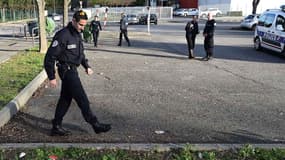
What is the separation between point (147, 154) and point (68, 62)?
1.62 metres

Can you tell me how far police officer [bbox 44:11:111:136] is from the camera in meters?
4.82

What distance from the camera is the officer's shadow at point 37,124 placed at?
553 cm

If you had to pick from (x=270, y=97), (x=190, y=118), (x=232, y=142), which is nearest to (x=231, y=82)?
(x=270, y=97)

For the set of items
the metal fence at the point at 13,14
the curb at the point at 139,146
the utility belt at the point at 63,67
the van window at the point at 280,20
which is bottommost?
the curb at the point at 139,146

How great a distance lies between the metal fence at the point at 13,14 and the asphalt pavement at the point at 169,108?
43.7 meters

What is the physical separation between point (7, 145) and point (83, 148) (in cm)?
101

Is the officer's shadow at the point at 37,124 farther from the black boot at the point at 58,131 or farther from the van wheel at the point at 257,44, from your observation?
the van wheel at the point at 257,44

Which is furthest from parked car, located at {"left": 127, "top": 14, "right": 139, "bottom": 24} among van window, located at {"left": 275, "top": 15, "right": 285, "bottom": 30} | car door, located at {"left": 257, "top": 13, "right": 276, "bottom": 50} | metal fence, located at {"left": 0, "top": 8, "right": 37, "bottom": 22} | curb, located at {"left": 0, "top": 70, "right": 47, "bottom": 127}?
curb, located at {"left": 0, "top": 70, "right": 47, "bottom": 127}

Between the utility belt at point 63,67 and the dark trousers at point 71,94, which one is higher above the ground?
the utility belt at point 63,67

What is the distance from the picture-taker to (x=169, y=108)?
6910 millimetres

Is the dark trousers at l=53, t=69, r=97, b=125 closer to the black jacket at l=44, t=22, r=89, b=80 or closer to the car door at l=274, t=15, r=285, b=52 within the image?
the black jacket at l=44, t=22, r=89, b=80

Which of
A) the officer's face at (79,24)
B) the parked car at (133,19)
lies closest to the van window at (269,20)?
the officer's face at (79,24)

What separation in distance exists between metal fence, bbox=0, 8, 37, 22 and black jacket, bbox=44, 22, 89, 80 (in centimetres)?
4942

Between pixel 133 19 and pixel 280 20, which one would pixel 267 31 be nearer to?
pixel 280 20
